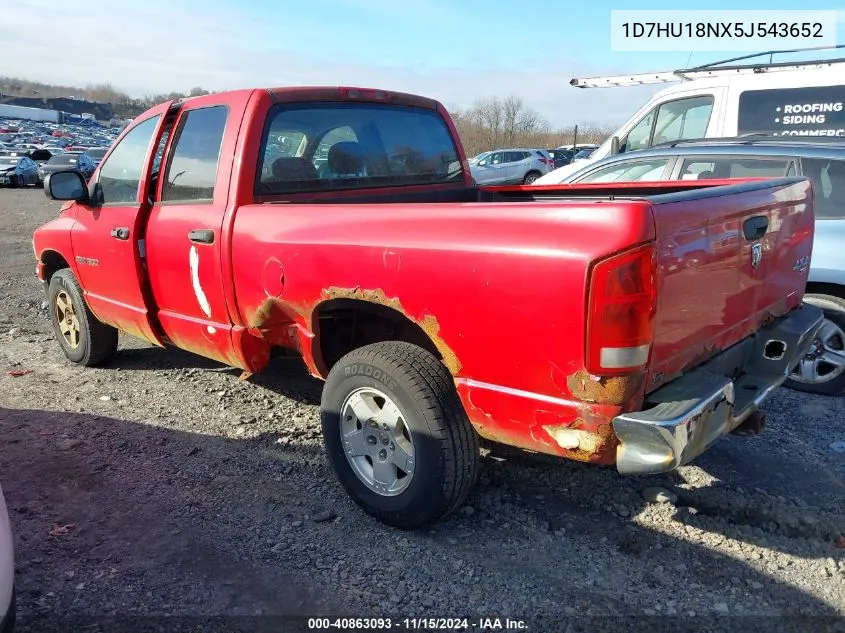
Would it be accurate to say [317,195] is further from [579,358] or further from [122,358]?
[122,358]

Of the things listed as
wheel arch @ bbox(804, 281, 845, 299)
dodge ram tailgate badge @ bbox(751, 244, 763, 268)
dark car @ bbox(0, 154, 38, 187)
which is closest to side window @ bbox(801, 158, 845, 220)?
wheel arch @ bbox(804, 281, 845, 299)

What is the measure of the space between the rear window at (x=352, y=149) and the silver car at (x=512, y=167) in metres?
19.6

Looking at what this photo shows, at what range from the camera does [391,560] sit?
114 inches

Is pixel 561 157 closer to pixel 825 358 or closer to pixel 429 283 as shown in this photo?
pixel 825 358

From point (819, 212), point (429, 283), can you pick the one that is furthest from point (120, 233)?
point (819, 212)

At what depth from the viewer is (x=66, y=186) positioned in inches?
177

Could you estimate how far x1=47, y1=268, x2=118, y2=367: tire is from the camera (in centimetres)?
510

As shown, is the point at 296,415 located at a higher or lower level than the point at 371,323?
lower

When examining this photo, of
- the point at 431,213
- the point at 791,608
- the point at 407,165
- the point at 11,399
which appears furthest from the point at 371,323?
the point at 11,399

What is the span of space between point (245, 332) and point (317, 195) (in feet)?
2.90

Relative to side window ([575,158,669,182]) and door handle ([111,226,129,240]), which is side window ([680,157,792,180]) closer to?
side window ([575,158,669,182])

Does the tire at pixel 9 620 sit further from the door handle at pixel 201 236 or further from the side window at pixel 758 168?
the side window at pixel 758 168

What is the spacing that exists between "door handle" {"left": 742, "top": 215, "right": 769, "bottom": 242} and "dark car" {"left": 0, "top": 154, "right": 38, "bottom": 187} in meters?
26.7

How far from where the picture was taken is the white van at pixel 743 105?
296 inches
